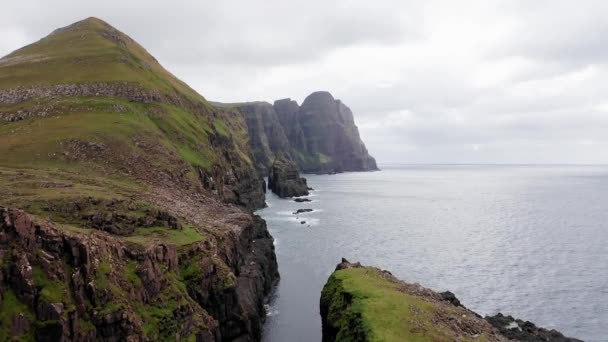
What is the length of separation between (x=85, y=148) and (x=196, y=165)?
22.7 m

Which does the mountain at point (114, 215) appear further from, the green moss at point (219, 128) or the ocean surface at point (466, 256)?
the green moss at point (219, 128)

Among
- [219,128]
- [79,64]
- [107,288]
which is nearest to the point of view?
[107,288]

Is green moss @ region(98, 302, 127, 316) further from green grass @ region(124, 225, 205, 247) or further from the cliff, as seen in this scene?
the cliff

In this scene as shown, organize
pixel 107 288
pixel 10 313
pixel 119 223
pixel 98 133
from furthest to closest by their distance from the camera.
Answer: pixel 98 133
pixel 119 223
pixel 107 288
pixel 10 313

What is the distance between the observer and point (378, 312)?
123 ft

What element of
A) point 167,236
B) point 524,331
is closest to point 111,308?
point 167,236

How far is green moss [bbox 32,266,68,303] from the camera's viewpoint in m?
27.5

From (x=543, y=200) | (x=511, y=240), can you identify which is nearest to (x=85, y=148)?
(x=511, y=240)

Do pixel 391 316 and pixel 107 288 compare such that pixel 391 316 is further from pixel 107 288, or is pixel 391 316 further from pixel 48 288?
pixel 48 288

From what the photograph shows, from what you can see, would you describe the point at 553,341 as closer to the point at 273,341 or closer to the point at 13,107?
the point at 273,341

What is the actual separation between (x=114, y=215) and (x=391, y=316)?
27.3 m

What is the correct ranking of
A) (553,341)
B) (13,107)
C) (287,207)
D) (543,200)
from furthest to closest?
(543,200) < (287,207) < (13,107) < (553,341)

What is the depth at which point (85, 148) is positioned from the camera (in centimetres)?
6750

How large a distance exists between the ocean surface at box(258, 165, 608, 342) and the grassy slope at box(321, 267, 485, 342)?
10086 mm
